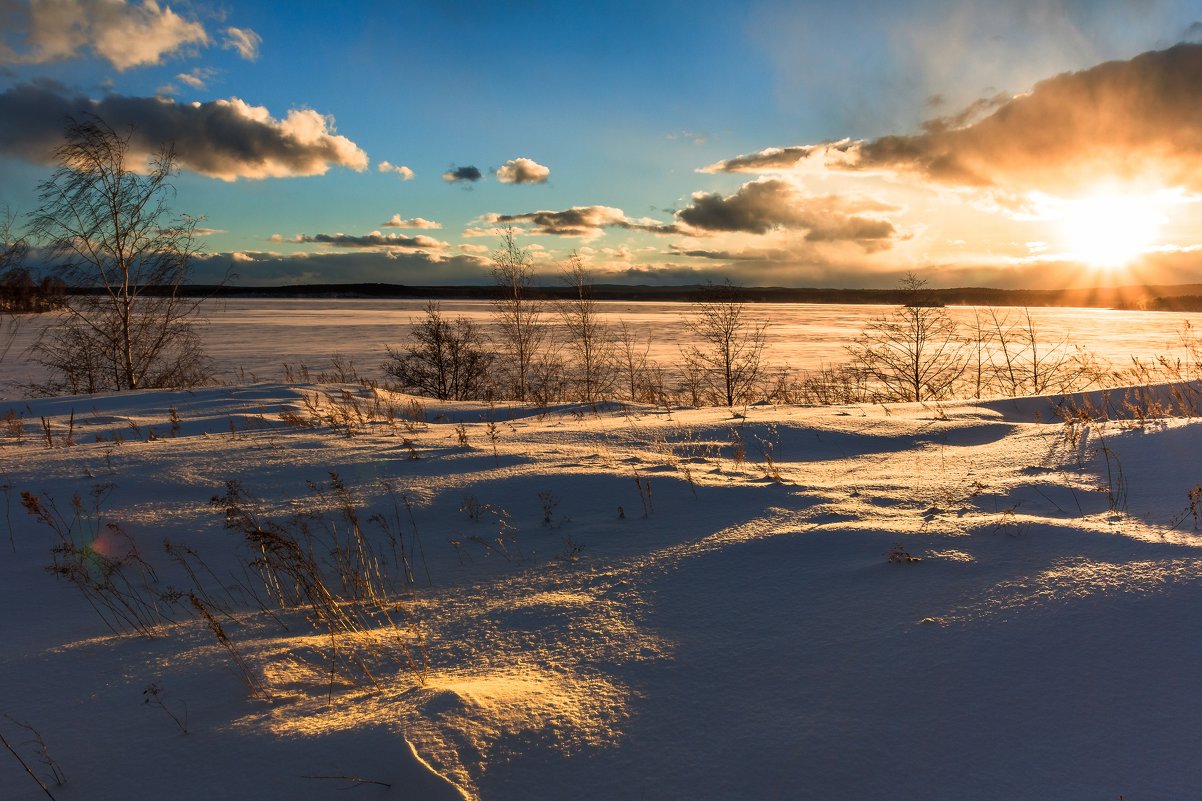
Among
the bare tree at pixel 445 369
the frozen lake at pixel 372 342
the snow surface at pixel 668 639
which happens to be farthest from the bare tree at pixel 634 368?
the snow surface at pixel 668 639

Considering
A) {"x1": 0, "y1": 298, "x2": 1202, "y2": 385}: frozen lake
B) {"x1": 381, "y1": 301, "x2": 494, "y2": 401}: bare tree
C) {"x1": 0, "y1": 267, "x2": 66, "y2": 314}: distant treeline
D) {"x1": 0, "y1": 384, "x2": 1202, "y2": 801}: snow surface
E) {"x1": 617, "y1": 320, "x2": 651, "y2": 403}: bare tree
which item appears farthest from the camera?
{"x1": 0, "y1": 298, "x2": 1202, "y2": 385}: frozen lake

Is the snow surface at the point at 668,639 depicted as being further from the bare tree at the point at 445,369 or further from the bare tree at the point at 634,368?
the bare tree at the point at 445,369

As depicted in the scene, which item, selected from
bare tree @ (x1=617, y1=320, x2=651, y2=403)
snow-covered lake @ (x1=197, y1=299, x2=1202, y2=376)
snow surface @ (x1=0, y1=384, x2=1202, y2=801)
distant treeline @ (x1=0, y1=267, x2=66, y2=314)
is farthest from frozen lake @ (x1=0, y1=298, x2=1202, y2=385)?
snow surface @ (x1=0, y1=384, x2=1202, y2=801)

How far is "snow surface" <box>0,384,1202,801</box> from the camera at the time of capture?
1.84 metres

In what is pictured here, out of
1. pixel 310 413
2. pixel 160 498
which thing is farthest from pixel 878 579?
pixel 310 413

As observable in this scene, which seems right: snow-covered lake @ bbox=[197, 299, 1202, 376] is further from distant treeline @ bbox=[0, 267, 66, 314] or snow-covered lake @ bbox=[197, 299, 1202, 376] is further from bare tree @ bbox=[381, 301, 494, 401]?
bare tree @ bbox=[381, 301, 494, 401]

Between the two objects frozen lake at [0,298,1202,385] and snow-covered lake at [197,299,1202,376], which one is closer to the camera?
frozen lake at [0,298,1202,385]

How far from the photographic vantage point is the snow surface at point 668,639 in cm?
184

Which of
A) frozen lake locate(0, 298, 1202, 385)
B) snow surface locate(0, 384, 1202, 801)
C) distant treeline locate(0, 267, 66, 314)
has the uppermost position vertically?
distant treeline locate(0, 267, 66, 314)

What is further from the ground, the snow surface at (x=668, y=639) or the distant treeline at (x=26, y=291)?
the distant treeline at (x=26, y=291)

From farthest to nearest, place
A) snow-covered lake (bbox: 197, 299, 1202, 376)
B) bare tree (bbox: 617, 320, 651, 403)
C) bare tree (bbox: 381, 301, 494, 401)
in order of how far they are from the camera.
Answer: snow-covered lake (bbox: 197, 299, 1202, 376)
bare tree (bbox: 381, 301, 494, 401)
bare tree (bbox: 617, 320, 651, 403)

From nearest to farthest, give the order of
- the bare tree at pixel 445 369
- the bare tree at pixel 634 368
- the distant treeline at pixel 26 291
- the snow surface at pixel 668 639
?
the snow surface at pixel 668 639 < the distant treeline at pixel 26 291 < the bare tree at pixel 634 368 < the bare tree at pixel 445 369

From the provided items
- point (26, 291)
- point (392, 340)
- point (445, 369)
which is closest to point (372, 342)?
point (392, 340)

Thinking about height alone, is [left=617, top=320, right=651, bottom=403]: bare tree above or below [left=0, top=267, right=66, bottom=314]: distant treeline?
below
